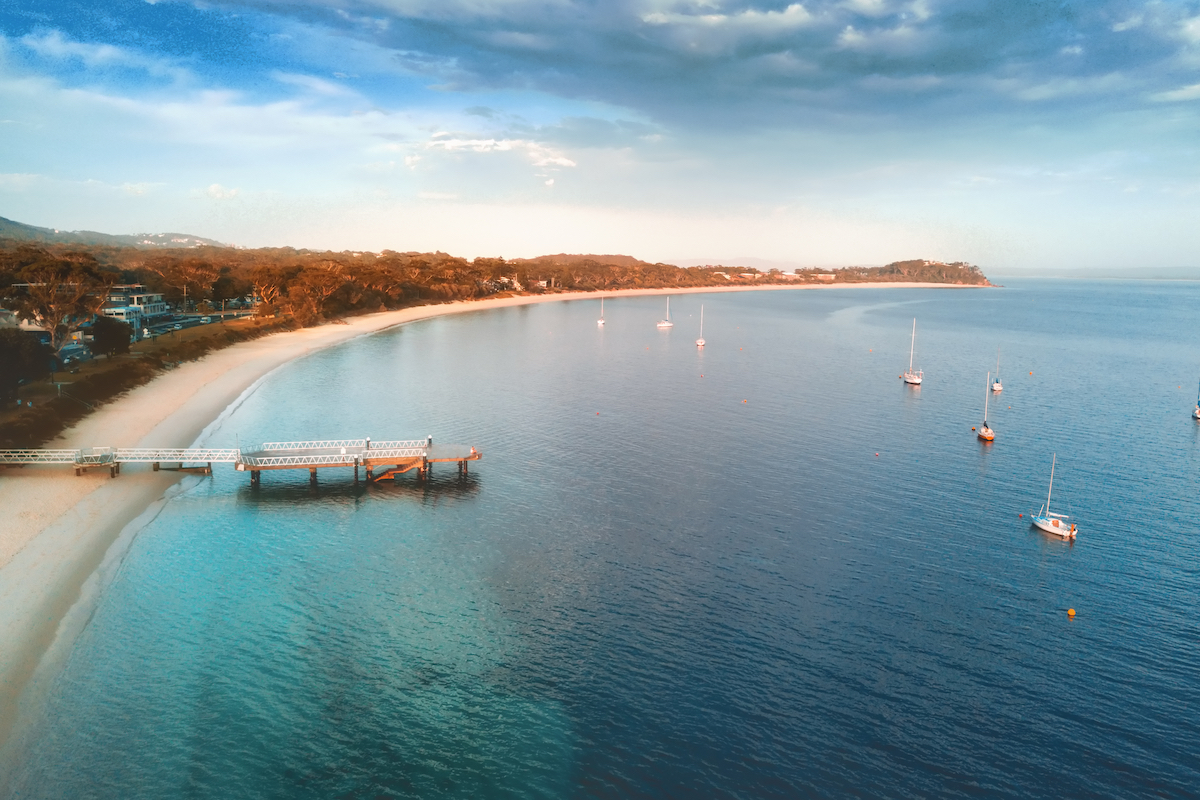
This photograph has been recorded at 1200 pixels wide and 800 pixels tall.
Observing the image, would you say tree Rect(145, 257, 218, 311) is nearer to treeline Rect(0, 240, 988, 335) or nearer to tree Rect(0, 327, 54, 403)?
treeline Rect(0, 240, 988, 335)

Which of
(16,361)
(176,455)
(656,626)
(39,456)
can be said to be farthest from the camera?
(16,361)

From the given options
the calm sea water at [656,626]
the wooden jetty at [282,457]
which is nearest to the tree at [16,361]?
the wooden jetty at [282,457]

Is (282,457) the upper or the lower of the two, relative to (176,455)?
lower

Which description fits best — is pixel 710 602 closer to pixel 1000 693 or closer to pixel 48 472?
pixel 1000 693

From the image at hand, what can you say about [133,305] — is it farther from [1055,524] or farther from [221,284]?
[1055,524]

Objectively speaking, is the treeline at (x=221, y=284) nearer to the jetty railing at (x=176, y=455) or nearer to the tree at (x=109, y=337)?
the tree at (x=109, y=337)

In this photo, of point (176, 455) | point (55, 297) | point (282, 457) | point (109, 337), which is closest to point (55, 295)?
point (55, 297)
